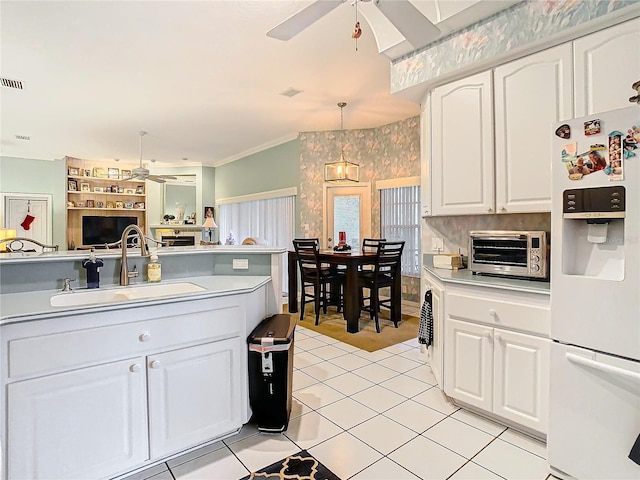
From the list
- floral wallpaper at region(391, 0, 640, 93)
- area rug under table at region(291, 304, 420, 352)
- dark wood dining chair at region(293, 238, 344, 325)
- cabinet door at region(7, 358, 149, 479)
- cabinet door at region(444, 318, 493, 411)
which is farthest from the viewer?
dark wood dining chair at region(293, 238, 344, 325)

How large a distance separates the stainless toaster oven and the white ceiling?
154cm

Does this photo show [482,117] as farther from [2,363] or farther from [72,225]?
[72,225]

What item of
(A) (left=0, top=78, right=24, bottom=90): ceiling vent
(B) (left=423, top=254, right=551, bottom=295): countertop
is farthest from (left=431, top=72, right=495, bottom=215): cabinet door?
(A) (left=0, top=78, right=24, bottom=90): ceiling vent

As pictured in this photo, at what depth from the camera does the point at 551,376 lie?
5.84ft

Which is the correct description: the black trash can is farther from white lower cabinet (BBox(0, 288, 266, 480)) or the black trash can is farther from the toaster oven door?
the toaster oven door

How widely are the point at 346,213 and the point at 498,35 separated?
3.84m

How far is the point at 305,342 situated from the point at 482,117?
8.91 ft

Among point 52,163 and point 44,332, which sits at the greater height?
point 52,163

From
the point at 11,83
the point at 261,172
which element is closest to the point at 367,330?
the point at 261,172

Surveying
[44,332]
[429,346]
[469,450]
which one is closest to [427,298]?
[429,346]

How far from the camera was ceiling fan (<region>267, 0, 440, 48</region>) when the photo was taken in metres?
1.62

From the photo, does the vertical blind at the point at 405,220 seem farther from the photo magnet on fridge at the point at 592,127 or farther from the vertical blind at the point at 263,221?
the photo magnet on fridge at the point at 592,127

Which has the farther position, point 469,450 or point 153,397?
point 469,450

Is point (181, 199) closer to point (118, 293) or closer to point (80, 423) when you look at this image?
point (118, 293)
